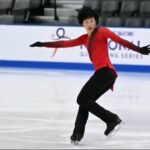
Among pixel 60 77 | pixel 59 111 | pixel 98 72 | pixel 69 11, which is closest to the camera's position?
pixel 98 72

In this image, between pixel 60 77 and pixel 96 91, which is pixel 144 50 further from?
pixel 60 77

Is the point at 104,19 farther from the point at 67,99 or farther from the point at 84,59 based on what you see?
the point at 67,99

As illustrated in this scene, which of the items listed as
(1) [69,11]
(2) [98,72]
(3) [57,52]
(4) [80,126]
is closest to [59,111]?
(4) [80,126]

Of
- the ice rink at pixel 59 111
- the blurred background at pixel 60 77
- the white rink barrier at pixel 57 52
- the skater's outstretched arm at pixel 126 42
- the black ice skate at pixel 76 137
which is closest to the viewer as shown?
the skater's outstretched arm at pixel 126 42

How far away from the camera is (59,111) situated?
293 inches

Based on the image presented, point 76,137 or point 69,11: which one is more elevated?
point 76,137

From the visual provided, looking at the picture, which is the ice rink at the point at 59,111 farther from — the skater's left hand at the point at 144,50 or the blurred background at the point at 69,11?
the blurred background at the point at 69,11

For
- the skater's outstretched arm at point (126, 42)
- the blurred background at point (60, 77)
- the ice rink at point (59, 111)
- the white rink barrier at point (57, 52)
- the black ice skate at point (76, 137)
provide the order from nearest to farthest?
the skater's outstretched arm at point (126, 42) < the black ice skate at point (76, 137) < the ice rink at point (59, 111) < the blurred background at point (60, 77) < the white rink barrier at point (57, 52)

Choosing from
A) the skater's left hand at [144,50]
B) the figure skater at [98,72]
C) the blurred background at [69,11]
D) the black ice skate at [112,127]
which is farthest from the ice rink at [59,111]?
the blurred background at [69,11]

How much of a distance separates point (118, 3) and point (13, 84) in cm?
564

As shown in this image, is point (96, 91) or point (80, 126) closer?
point (96, 91)

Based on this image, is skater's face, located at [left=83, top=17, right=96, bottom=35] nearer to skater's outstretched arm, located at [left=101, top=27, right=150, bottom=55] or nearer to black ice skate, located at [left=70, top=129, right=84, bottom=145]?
skater's outstretched arm, located at [left=101, top=27, right=150, bottom=55]

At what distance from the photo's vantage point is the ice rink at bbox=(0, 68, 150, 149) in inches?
218

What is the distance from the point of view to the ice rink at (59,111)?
554 cm
